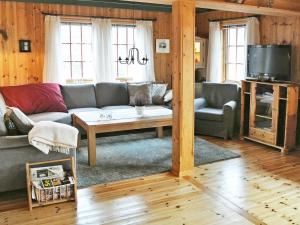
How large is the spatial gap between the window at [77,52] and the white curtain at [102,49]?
119mm

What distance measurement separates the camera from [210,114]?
18.9ft

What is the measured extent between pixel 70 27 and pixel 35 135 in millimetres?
3564

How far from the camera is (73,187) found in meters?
3.31

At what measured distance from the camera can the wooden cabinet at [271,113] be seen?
15.9 feet

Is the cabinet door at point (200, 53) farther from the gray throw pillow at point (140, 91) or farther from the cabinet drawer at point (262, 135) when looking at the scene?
the cabinet drawer at point (262, 135)

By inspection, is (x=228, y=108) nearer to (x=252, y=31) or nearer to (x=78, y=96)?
(x=252, y=31)

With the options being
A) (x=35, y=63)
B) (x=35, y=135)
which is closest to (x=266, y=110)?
(x=35, y=135)

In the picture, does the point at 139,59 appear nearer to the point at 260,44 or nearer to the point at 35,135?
the point at 260,44

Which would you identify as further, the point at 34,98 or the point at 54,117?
the point at 34,98

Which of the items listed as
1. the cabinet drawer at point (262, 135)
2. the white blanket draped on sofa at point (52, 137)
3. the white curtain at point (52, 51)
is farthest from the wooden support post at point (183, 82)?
the white curtain at point (52, 51)

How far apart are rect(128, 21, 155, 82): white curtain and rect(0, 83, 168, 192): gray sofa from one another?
513mm

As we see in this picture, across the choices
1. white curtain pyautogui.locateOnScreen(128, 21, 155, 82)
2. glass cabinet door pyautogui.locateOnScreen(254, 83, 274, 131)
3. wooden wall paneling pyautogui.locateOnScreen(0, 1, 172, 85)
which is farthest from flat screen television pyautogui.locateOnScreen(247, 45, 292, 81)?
wooden wall paneling pyautogui.locateOnScreen(0, 1, 172, 85)

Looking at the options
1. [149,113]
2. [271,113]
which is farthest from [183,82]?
[271,113]

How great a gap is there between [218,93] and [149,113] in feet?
5.75
